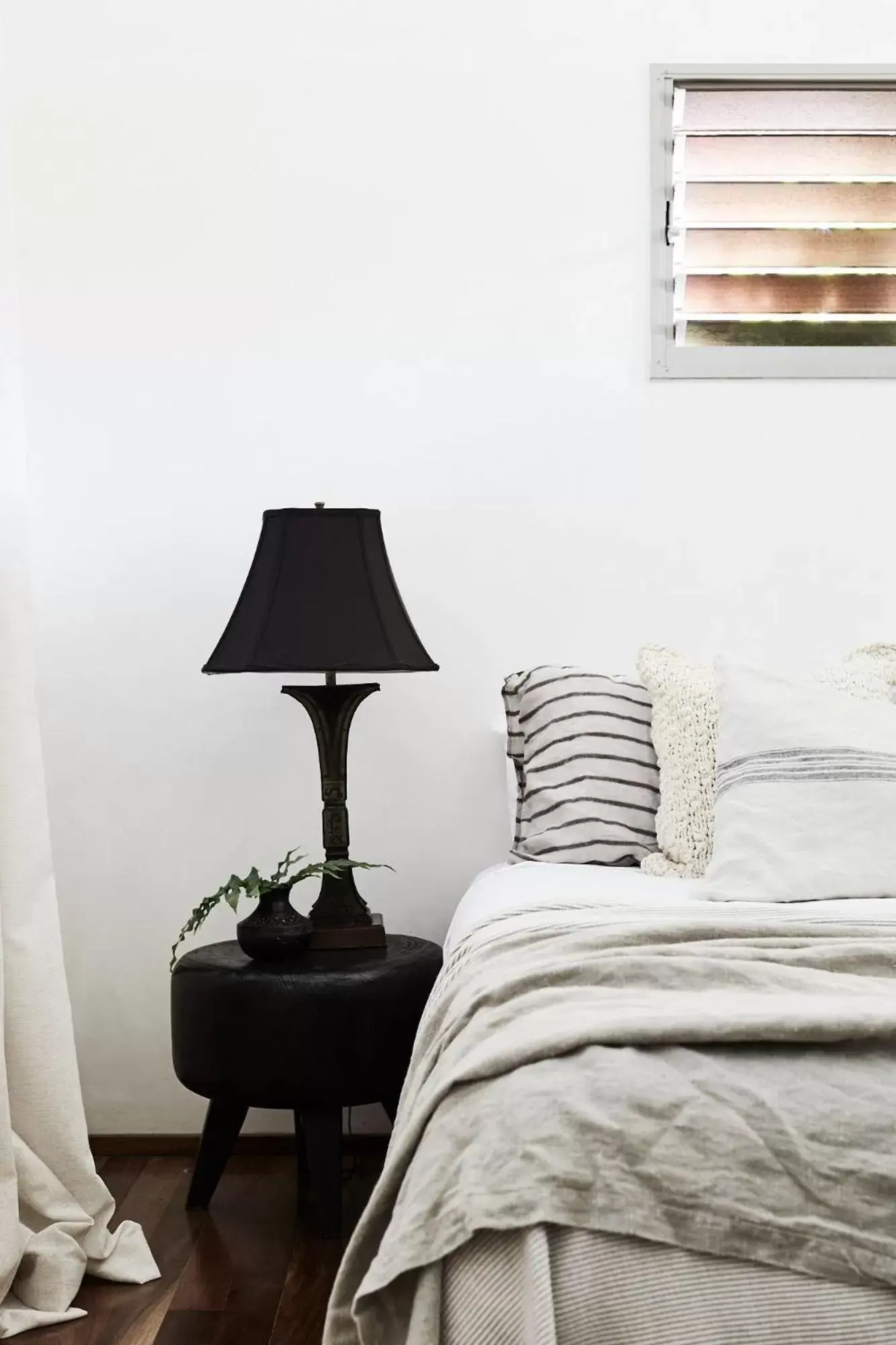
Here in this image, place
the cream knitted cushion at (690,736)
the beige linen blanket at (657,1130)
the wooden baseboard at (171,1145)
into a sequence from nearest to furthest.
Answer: the beige linen blanket at (657,1130), the cream knitted cushion at (690,736), the wooden baseboard at (171,1145)

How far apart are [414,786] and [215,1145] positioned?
Answer: 0.86 m

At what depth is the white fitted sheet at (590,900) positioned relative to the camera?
180 centimetres

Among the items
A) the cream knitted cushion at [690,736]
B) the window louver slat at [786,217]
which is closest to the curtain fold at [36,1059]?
the cream knitted cushion at [690,736]

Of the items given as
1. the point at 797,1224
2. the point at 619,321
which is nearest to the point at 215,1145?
the point at 797,1224

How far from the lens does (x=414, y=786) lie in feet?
9.46

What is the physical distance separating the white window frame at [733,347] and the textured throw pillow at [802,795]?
0.91 meters

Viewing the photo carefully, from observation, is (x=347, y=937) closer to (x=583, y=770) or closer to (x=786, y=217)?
(x=583, y=770)

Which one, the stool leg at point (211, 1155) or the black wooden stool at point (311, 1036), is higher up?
the black wooden stool at point (311, 1036)

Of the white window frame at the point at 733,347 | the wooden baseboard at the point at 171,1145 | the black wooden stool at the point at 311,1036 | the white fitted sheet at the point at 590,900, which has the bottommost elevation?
the wooden baseboard at the point at 171,1145

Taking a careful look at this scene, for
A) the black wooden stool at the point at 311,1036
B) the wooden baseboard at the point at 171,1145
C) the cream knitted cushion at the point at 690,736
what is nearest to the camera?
the black wooden stool at the point at 311,1036

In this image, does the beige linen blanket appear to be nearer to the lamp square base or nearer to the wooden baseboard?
the lamp square base

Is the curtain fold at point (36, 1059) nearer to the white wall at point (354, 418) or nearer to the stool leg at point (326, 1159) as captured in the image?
the stool leg at point (326, 1159)

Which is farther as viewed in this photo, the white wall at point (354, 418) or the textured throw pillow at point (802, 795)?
the white wall at point (354, 418)

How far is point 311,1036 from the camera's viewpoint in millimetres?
2219
